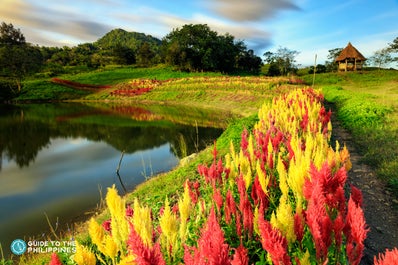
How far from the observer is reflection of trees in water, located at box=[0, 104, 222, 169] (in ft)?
46.4

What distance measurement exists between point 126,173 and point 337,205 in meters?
9.36

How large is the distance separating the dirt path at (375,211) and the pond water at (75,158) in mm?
5273

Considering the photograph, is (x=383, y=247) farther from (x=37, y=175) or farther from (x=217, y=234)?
(x=37, y=175)

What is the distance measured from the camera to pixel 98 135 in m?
17.9

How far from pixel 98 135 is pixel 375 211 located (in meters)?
15.7

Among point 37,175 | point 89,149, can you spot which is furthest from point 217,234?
point 89,149

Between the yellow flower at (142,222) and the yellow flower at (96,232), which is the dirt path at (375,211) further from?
the yellow flower at (96,232)

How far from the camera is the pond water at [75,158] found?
778cm

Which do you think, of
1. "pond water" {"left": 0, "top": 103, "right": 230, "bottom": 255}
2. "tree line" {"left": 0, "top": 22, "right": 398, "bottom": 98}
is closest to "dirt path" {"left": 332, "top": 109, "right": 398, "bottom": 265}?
"pond water" {"left": 0, "top": 103, "right": 230, "bottom": 255}

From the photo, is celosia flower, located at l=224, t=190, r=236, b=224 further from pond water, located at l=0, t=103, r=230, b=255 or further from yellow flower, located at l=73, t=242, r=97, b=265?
pond water, located at l=0, t=103, r=230, b=255

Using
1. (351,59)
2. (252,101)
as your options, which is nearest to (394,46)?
(351,59)

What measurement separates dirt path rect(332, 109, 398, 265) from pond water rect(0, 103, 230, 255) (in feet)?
17.3

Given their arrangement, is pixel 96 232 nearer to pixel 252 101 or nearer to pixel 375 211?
pixel 375 211

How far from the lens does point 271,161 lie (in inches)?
126
